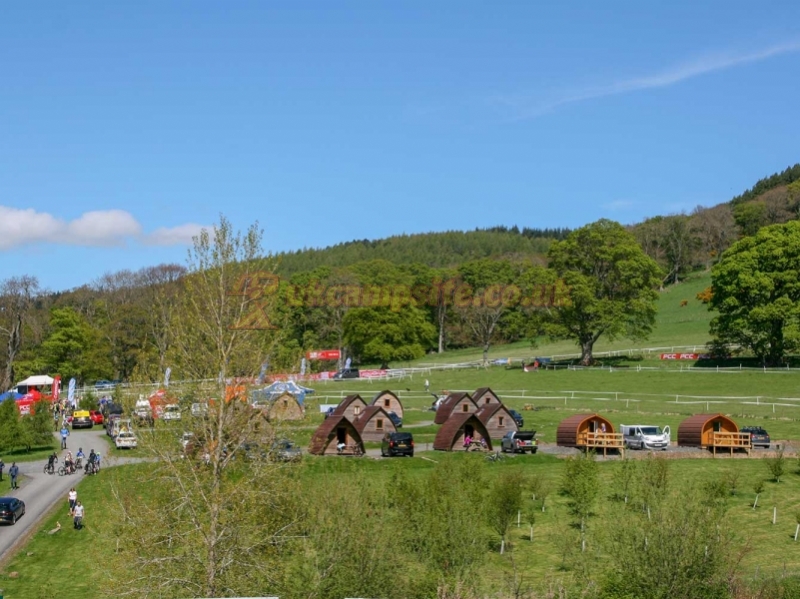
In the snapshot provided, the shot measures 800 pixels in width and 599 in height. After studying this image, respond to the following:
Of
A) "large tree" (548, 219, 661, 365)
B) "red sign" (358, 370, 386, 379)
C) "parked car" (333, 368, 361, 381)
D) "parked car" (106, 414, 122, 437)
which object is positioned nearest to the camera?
"parked car" (106, 414, 122, 437)

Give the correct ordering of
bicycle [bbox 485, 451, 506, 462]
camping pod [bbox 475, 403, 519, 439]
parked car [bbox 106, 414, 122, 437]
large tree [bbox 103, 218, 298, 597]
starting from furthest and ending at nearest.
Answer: parked car [bbox 106, 414, 122, 437] → camping pod [bbox 475, 403, 519, 439] → bicycle [bbox 485, 451, 506, 462] → large tree [bbox 103, 218, 298, 597]

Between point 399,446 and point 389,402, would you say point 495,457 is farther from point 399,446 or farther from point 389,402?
point 389,402

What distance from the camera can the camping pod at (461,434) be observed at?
5488 cm

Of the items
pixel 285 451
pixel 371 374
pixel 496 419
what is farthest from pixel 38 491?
pixel 371 374

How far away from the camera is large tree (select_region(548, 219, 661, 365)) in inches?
3519

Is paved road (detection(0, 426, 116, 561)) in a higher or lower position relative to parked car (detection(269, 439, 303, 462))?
lower

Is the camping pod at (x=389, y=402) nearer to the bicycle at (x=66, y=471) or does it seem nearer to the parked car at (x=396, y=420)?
the parked car at (x=396, y=420)

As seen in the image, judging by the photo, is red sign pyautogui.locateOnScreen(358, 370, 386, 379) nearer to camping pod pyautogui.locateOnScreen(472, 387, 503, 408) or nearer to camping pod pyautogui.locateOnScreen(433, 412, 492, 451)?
camping pod pyautogui.locateOnScreen(472, 387, 503, 408)

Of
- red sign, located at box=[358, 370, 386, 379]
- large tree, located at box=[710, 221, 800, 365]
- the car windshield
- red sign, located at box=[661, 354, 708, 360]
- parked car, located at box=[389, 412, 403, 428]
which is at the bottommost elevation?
the car windshield

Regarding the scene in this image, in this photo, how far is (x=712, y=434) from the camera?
5178 cm

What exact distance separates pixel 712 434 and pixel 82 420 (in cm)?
4552

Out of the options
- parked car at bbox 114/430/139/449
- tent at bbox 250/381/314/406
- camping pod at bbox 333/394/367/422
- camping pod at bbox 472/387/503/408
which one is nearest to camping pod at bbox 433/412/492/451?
camping pod at bbox 333/394/367/422

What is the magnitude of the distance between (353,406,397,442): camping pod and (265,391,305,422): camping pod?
35.6m

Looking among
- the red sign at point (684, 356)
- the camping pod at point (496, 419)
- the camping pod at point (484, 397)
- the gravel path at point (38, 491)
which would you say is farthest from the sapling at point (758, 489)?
the red sign at point (684, 356)
